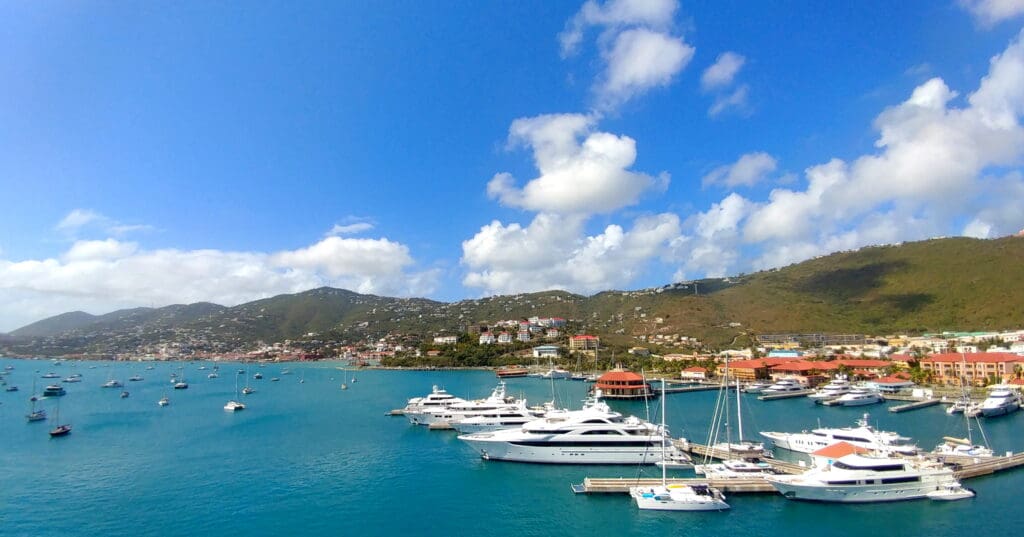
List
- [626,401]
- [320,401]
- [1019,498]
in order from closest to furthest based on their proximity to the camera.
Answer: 1. [1019,498]
2. [626,401]
3. [320,401]

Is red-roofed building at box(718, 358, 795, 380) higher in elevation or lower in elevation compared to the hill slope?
lower

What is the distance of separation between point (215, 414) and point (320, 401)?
12.2 metres

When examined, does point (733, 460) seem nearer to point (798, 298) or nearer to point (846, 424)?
point (846, 424)

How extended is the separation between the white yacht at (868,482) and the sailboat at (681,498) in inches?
137

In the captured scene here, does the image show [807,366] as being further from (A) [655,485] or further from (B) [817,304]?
(A) [655,485]

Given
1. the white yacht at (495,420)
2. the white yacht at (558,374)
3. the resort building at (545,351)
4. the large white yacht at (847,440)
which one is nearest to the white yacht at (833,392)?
the large white yacht at (847,440)

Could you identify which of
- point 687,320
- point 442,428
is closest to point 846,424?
point 442,428

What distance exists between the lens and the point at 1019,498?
74.6 feet

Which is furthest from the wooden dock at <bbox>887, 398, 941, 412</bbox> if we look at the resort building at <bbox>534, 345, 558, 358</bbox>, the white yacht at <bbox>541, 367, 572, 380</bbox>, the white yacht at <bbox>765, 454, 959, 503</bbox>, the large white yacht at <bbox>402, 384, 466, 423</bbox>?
the resort building at <bbox>534, 345, 558, 358</bbox>

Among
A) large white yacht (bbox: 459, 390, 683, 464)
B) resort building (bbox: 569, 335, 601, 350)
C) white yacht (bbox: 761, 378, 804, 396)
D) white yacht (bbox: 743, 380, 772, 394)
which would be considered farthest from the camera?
resort building (bbox: 569, 335, 601, 350)

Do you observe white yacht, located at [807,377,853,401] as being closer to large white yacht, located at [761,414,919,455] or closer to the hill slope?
large white yacht, located at [761,414,919,455]

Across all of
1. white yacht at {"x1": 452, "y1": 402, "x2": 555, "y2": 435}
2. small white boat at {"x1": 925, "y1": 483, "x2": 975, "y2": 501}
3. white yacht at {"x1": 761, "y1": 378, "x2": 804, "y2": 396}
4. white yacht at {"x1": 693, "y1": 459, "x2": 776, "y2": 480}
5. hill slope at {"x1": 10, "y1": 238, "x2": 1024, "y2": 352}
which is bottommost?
white yacht at {"x1": 761, "y1": 378, "x2": 804, "y2": 396}

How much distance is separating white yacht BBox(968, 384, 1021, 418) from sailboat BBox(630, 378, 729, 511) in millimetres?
32334

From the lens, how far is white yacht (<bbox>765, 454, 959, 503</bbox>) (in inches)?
890
